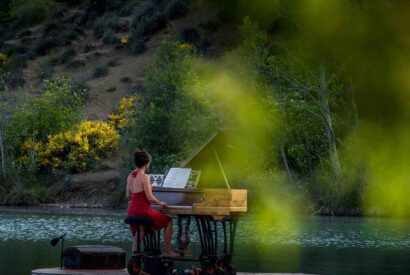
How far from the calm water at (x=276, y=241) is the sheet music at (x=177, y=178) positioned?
583 centimetres

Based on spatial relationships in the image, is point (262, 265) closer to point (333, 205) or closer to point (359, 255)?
point (359, 255)

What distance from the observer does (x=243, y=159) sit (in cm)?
5609

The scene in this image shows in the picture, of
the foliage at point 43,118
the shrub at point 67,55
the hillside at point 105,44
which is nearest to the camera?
the foliage at point 43,118

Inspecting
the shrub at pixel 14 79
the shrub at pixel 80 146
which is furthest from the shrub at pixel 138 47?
the shrub at pixel 80 146

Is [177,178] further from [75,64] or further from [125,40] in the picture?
[125,40]

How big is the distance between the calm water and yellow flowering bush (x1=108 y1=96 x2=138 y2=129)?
60.6ft

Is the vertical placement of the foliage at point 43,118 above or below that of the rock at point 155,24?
below

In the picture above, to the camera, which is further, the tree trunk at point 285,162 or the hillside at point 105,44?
the hillside at point 105,44

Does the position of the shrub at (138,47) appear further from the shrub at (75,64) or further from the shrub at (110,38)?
the shrub at (75,64)

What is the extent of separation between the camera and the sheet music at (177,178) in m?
21.5

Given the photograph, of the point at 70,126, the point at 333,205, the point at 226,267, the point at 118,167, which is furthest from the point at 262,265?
the point at 70,126

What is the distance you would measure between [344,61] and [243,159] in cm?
625

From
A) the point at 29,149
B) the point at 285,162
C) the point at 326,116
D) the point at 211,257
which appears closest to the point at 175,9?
the point at 29,149

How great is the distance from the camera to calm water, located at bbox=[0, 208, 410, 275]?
2984 cm
